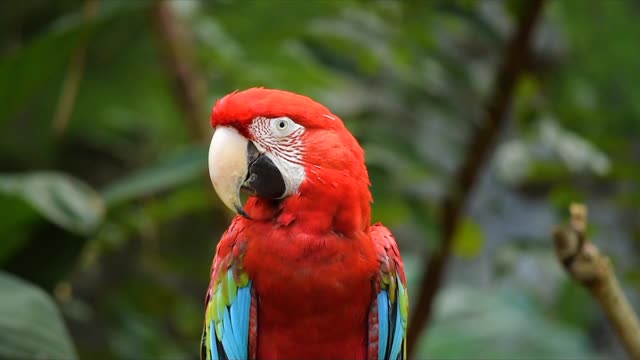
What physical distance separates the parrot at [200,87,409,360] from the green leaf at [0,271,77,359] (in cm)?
37

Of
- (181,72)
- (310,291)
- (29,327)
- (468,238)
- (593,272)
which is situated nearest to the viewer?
(310,291)

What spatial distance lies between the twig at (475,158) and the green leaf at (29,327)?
531mm

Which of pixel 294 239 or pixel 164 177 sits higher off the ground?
pixel 164 177

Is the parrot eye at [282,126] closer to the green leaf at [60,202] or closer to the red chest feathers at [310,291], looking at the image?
the red chest feathers at [310,291]

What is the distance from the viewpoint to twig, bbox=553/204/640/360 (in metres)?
0.82

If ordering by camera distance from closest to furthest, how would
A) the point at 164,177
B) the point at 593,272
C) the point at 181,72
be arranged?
1. the point at 593,272
2. the point at 164,177
3. the point at 181,72

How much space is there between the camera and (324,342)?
0.69 meters

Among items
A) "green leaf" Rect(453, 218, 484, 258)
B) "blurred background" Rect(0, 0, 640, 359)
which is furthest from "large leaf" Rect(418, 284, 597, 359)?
"green leaf" Rect(453, 218, 484, 258)

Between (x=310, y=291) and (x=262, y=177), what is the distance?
10cm

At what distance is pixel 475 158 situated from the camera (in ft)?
4.45

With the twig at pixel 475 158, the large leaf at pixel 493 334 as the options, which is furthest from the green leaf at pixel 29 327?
the large leaf at pixel 493 334

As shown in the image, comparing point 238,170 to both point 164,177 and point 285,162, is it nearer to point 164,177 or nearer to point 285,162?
point 285,162

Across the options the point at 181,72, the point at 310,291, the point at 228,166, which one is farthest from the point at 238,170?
the point at 181,72

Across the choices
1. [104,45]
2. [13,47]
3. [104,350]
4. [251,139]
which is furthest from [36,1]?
[251,139]
